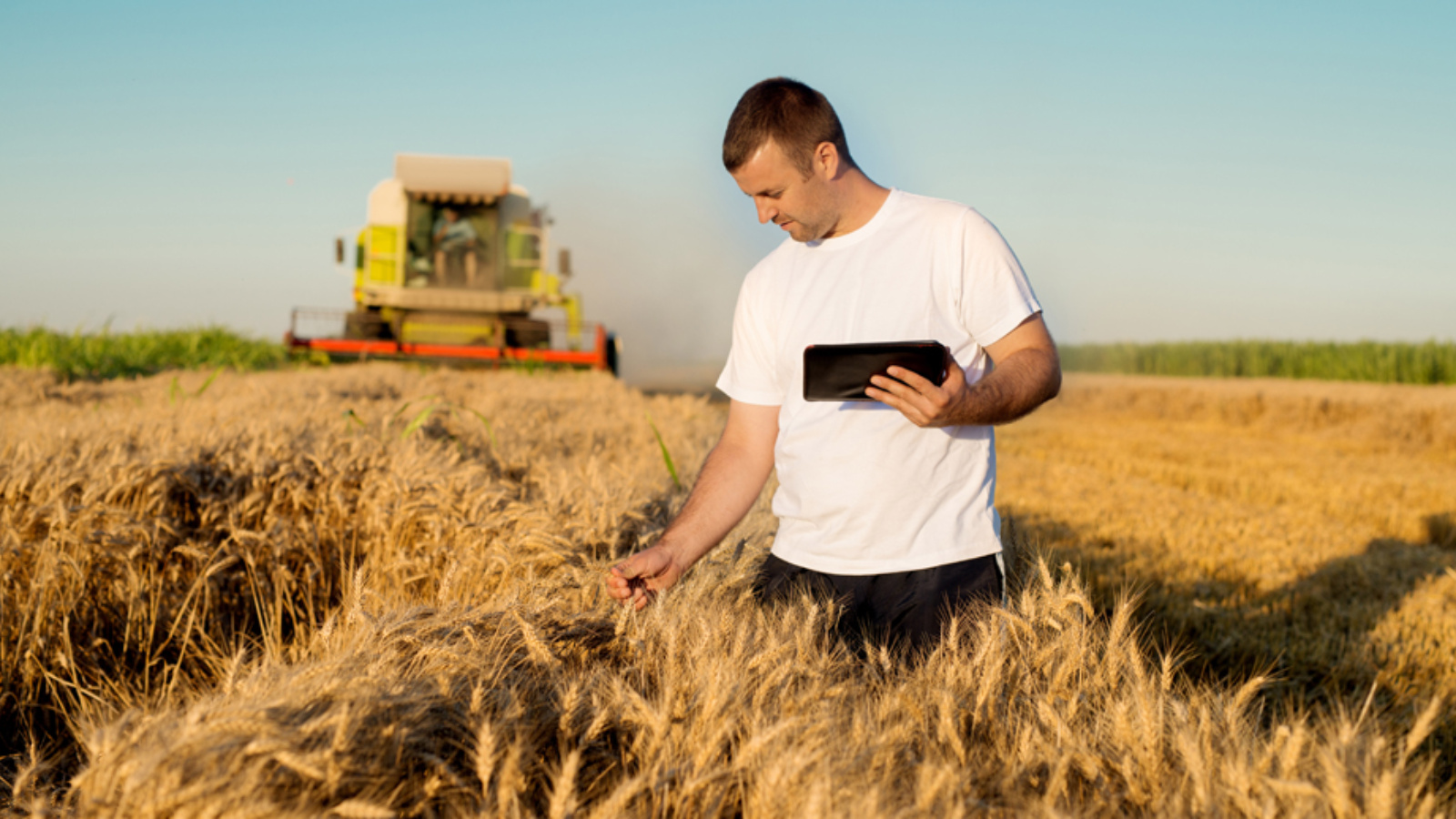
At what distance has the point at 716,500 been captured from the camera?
7.34 ft

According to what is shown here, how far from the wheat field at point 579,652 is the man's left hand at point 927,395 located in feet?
1.42

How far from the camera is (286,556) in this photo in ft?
9.85

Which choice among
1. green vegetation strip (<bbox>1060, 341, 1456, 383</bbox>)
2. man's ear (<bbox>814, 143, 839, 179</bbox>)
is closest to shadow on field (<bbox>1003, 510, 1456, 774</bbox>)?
man's ear (<bbox>814, 143, 839, 179</bbox>)

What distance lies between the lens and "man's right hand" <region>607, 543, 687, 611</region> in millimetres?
1916

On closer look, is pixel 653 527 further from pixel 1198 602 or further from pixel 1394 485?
pixel 1394 485

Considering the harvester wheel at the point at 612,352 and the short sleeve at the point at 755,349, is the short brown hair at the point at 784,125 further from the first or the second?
the harvester wheel at the point at 612,352

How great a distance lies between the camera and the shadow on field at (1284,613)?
333cm

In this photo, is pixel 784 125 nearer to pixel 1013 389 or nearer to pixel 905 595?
pixel 1013 389

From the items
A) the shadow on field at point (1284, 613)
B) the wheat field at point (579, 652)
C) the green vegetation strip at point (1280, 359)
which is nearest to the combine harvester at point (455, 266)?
the wheat field at point (579, 652)

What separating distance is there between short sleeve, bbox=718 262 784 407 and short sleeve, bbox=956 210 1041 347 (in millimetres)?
548

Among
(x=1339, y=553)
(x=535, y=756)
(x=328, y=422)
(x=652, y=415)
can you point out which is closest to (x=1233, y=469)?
(x=1339, y=553)

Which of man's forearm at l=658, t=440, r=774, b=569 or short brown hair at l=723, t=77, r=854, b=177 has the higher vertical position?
short brown hair at l=723, t=77, r=854, b=177

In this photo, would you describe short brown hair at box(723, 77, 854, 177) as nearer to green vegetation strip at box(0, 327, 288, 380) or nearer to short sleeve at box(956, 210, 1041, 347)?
short sleeve at box(956, 210, 1041, 347)

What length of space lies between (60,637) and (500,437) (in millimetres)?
2503
